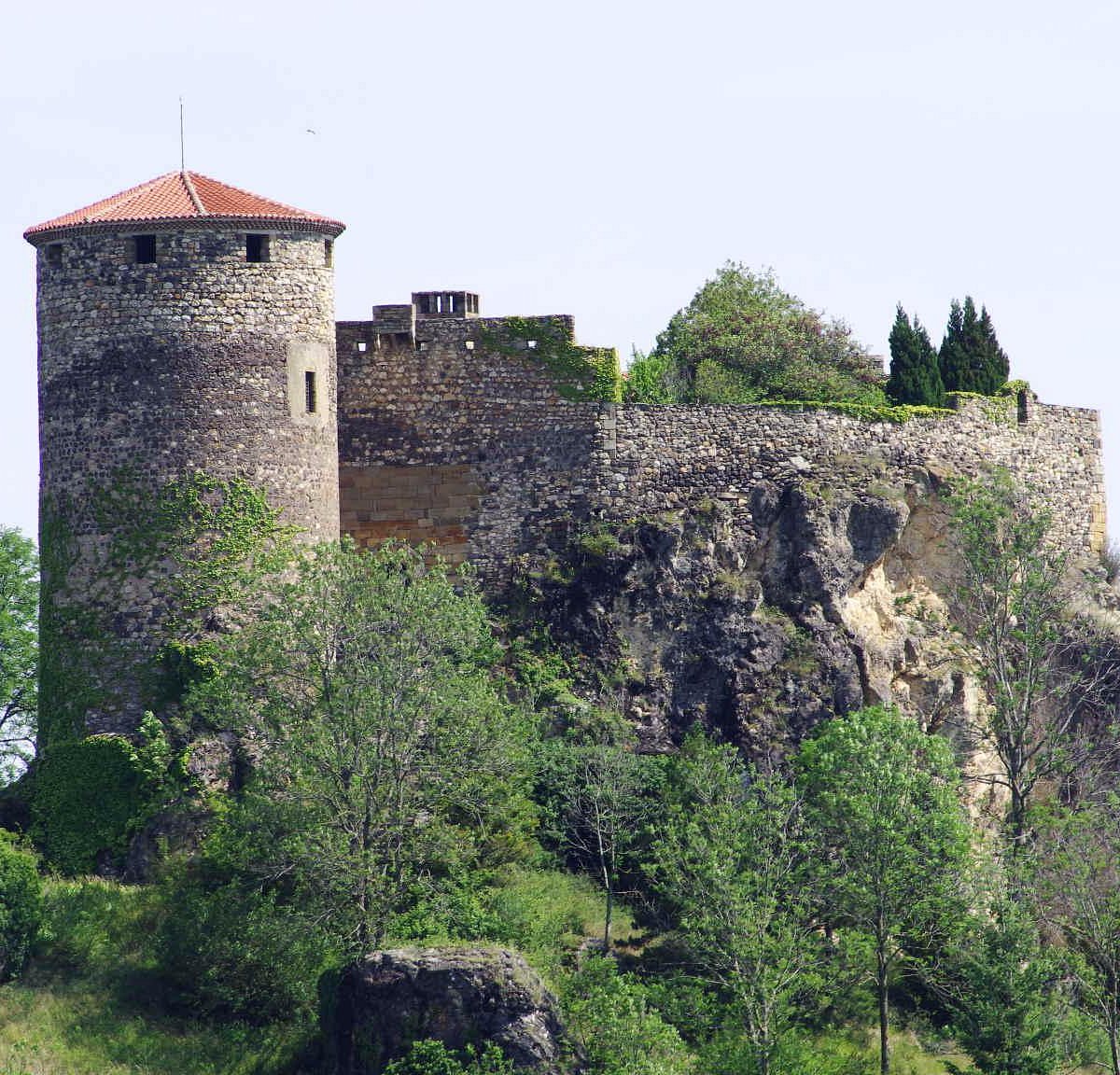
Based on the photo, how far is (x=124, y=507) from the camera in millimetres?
51125

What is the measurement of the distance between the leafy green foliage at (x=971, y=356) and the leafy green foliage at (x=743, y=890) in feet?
48.6

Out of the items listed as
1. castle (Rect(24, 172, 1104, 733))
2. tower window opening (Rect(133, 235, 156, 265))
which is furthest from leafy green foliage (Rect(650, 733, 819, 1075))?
tower window opening (Rect(133, 235, 156, 265))

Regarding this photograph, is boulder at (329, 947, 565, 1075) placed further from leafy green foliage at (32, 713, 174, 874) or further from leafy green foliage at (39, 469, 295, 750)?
leafy green foliage at (39, 469, 295, 750)

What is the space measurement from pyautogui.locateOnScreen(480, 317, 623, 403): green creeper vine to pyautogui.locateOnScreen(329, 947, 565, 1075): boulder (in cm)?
1446

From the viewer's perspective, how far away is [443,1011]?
46.0m

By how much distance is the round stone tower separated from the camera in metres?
51.1

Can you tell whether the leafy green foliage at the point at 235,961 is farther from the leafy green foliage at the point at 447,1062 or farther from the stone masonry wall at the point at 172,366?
the stone masonry wall at the point at 172,366

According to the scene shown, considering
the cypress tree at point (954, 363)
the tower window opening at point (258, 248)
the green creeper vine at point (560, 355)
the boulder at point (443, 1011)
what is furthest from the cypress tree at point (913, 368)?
the boulder at point (443, 1011)

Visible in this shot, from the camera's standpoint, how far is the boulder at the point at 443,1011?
151ft

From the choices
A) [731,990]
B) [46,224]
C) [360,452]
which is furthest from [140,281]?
[731,990]

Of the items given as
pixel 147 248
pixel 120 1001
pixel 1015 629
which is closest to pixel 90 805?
pixel 120 1001

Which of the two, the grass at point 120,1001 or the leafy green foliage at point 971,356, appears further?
the leafy green foliage at point 971,356

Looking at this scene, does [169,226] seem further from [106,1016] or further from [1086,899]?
[1086,899]

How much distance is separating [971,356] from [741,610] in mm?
11728
